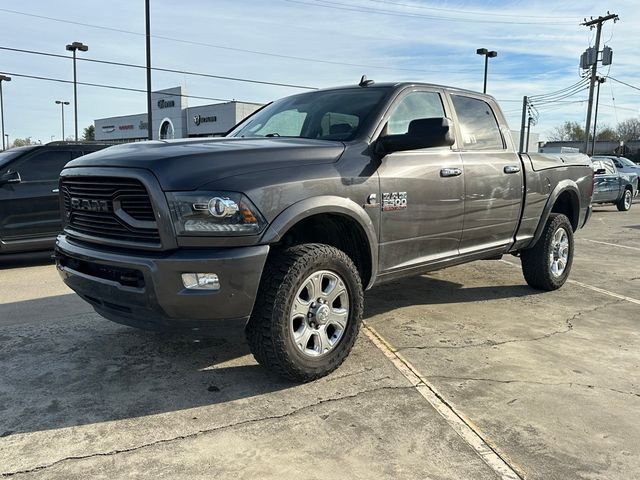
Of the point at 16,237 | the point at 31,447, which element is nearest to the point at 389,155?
the point at 31,447

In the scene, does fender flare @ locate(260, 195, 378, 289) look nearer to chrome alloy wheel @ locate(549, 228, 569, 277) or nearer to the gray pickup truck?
the gray pickup truck

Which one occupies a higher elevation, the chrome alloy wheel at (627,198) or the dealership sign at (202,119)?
the dealership sign at (202,119)

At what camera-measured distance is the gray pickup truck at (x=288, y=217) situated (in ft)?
10.1

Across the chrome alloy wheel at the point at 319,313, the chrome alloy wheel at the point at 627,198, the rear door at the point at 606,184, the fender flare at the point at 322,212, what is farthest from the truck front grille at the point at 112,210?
the chrome alloy wheel at the point at 627,198

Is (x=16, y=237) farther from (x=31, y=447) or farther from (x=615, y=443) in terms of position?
(x=615, y=443)

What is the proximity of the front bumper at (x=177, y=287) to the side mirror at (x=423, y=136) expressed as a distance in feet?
4.18

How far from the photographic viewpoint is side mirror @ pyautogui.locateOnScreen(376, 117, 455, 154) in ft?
12.3

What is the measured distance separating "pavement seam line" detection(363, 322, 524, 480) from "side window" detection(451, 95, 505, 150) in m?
2.02

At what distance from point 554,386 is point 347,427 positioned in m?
1.48

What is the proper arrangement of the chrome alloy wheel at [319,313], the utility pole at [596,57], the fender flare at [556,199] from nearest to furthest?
1. the chrome alloy wheel at [319,313]
2. the fender flare at [556,199]
3. the utility pole at [596,57]

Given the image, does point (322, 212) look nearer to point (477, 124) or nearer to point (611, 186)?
point (477, 124)

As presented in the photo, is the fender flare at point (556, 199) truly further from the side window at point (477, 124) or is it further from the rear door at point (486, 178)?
the side window at point (477, 124)

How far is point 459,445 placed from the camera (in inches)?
112

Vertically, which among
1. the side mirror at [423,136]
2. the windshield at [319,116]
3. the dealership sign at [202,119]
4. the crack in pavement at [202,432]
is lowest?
the crack in pavement at [202,432]
